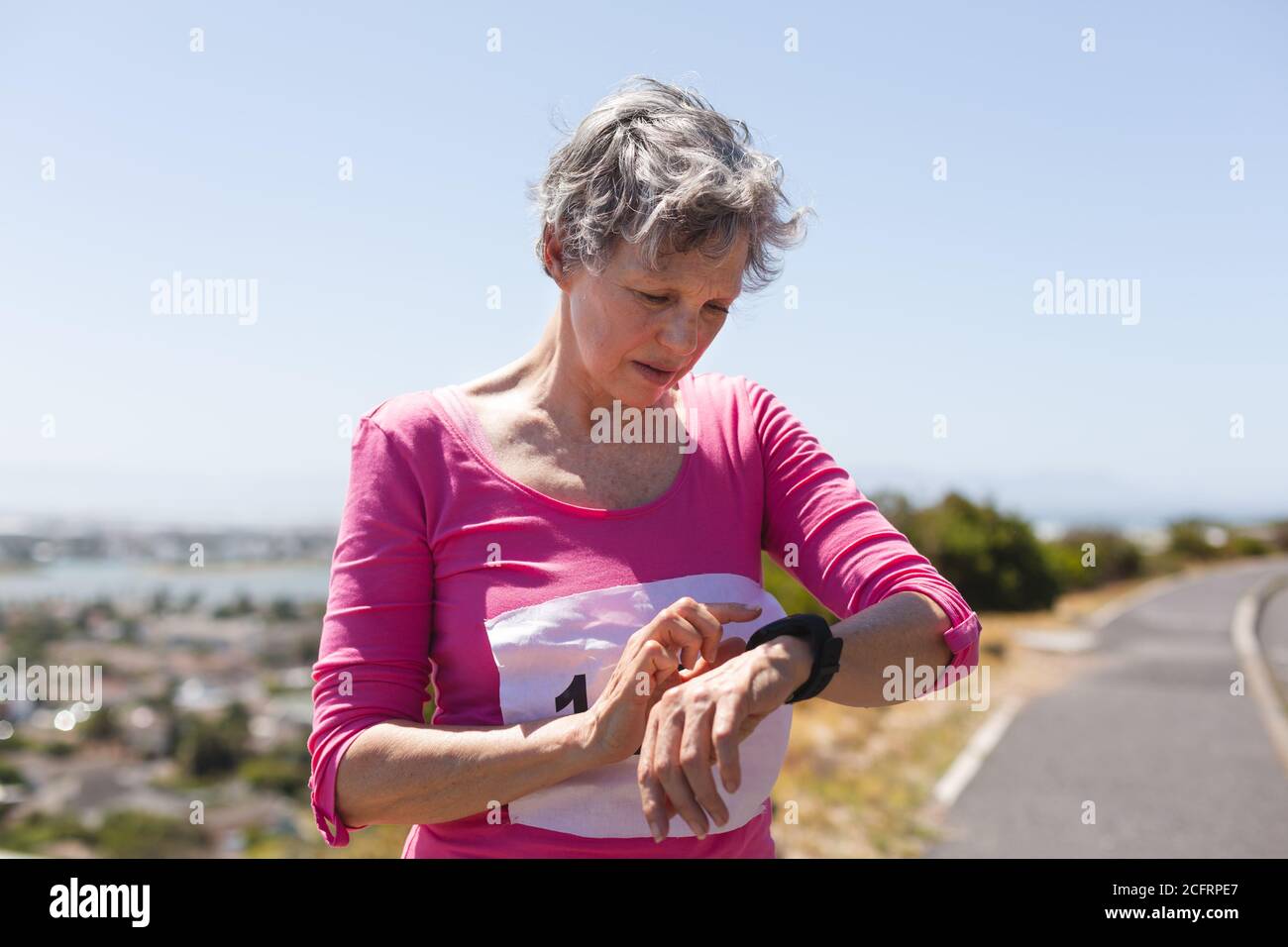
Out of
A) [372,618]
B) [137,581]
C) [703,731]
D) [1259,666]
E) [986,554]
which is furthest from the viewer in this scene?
[137,581]

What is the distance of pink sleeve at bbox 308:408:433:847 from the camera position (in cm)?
166

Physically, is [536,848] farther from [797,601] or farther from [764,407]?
[797,601]

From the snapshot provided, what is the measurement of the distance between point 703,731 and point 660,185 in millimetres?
854

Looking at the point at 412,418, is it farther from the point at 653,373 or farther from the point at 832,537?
the point at 832,537

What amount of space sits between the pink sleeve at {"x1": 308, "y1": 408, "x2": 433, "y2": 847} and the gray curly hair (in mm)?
497

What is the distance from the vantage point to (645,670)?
1534 millimetres

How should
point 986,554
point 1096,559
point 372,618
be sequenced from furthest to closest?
point 1096,559 < point 986,554 < point 372,618

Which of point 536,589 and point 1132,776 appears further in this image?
point 1132,776

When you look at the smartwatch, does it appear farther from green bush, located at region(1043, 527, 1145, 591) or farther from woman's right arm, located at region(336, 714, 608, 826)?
green bush, located at region(1043, 527, 1145, 591)

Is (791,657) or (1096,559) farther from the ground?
(791,657)

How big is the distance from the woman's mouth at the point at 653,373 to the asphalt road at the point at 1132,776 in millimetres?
7106

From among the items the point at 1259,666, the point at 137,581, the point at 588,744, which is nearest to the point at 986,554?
the point at 1259,666

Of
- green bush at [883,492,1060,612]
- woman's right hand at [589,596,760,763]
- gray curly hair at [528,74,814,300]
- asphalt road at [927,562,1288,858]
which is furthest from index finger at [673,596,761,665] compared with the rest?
green bush at [883,492,1060,612]
